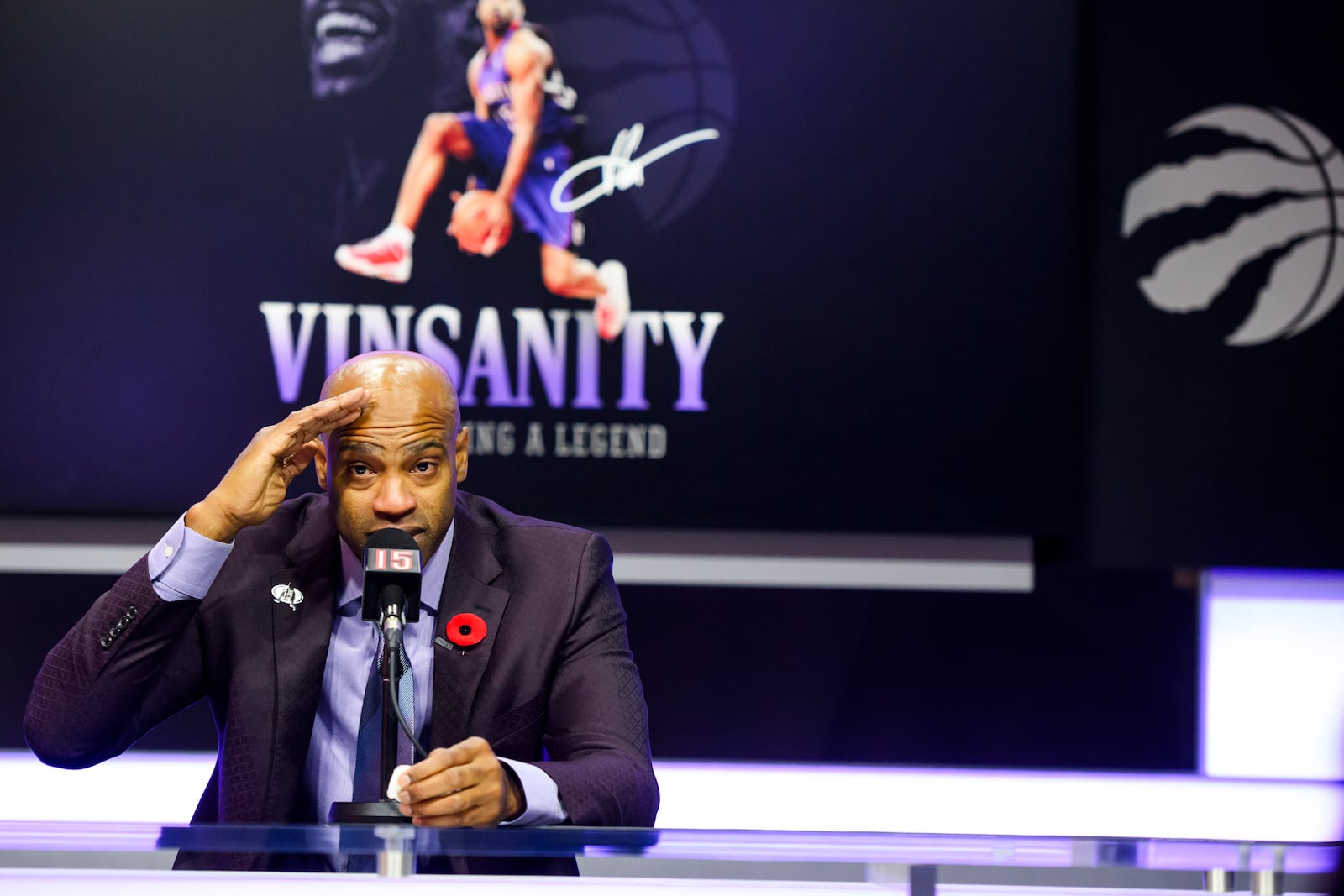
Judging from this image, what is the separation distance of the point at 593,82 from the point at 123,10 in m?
1.57

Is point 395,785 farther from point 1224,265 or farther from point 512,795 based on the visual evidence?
point 1224,265

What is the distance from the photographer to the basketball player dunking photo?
15.7 ft

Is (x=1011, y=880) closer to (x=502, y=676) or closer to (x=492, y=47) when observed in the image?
(x=502, y=676)

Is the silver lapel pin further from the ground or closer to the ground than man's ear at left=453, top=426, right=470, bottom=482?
closer to the ground

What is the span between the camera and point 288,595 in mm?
2453

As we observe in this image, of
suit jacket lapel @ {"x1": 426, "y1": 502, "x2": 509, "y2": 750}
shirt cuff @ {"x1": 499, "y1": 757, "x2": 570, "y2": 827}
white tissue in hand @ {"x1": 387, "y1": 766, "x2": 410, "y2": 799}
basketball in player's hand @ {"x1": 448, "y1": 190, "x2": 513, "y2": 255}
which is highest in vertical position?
basketball in player's hand @ {"x1": 448, "y1": 190, "x2": 513, "y2": 255}

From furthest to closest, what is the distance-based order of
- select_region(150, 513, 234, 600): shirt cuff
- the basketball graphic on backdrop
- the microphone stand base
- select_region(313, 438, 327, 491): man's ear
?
the basketball graphic on backdrop < select_region(313, 438, 327, 491): man's ear < select_region(150, 513, 234, 600): shirt cuff < the microphone stand base

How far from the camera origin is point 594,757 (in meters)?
2.30

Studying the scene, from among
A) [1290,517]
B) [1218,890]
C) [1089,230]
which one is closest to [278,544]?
[1218,890]

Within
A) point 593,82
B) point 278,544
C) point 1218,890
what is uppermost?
point 593,82
